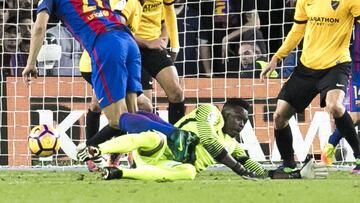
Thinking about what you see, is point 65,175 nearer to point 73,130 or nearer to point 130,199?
point 73,130

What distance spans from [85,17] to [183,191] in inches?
86.0

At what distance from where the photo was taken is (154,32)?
10578 millimetres

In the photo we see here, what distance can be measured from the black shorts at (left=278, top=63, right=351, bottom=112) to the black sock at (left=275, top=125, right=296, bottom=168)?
240 mm

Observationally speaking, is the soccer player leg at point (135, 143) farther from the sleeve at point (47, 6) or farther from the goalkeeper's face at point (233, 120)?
the sleeve at point (47, 6)

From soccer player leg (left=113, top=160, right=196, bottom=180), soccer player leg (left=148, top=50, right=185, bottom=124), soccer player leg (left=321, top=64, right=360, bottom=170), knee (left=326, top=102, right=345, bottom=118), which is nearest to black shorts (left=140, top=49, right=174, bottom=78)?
soccer player leg (left=148, top=50, right=185, bottom=124)

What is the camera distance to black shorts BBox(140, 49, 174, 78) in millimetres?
10273

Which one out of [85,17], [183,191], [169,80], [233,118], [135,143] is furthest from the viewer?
[169,80]

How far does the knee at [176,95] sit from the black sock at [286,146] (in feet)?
3.45

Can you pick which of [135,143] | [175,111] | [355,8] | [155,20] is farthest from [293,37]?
[135,143]

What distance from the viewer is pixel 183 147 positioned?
820 centimetres

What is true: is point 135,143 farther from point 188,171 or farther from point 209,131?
point 209,131

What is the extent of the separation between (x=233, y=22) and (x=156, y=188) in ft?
24.5

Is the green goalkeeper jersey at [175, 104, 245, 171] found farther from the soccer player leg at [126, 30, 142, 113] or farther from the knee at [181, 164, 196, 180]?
the soccer player leg at [126, 30, 142, 113]

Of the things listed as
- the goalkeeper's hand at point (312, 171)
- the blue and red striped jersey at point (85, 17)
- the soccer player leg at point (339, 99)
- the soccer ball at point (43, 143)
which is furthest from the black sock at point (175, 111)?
the blue and red striped jersey at point (85, 17)
